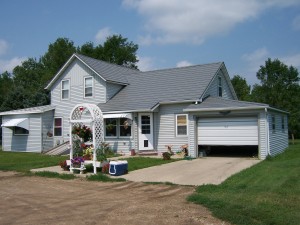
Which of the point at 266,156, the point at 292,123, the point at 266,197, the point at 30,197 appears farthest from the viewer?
the point at 292,123

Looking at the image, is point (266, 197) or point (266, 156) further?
point (266, 156)

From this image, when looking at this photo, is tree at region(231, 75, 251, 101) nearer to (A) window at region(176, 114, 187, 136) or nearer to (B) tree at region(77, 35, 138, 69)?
(B) tree at region(77, 35, 138, 69)

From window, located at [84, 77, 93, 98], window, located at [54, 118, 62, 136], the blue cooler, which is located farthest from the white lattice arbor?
window, located at [54, 118, 62, 136]

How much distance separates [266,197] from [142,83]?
17.0 m

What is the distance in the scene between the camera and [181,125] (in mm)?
20484

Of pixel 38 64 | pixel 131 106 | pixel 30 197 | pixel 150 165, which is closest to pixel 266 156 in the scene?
pixel 150 165

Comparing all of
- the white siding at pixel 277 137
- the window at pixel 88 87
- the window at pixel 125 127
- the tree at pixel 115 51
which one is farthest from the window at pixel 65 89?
the tree at pixel 115 51

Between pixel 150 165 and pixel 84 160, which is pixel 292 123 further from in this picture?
pixel 84 160

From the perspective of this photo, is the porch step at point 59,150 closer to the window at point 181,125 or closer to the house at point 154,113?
the house at point 154,113

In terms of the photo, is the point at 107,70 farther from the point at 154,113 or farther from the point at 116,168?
the point at 116,168

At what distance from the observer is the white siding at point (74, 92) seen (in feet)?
78.8

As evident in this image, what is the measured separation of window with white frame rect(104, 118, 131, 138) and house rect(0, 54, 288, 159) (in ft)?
0.20

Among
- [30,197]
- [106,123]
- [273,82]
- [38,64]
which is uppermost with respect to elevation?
[38,64]

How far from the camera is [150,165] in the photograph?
15.6 metres
